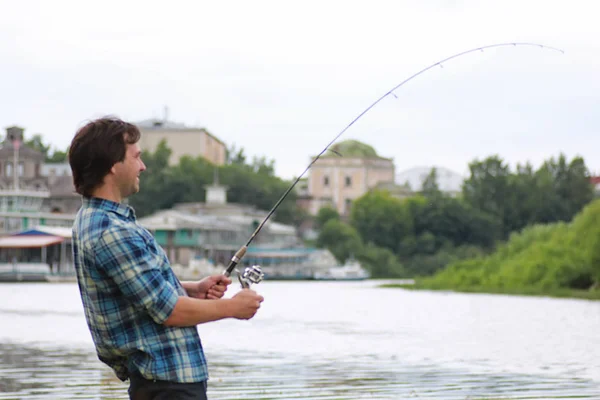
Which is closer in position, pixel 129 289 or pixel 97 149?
pixel 129 289

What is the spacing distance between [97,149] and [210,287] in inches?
23.1

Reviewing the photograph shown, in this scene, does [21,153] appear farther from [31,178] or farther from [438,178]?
[438,178]

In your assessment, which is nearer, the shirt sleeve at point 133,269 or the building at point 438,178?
the shirt sleeve at point 133,269

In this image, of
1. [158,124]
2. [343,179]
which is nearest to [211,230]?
[158,124]

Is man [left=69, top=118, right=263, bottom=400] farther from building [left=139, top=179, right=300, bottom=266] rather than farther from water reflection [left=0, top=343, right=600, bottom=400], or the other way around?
building [left=139, top=179, right=300, bottom=266]

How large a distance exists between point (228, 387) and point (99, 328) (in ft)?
20.3

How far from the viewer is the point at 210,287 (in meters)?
3.72

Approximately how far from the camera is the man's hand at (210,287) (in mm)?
3713

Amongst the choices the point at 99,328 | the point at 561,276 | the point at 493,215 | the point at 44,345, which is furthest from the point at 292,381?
the point at 493,215

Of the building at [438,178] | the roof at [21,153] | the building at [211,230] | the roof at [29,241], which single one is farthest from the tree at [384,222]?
the building at [438,178]

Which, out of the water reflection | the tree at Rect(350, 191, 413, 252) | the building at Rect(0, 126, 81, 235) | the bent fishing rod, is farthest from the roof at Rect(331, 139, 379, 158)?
the bent fishing rod

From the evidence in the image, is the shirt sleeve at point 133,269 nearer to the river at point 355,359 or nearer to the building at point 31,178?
the river at point 355,359

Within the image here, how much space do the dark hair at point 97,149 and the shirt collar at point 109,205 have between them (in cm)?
3

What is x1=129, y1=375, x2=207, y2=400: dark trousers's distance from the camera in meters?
3.41
